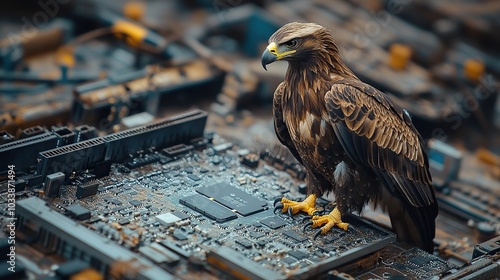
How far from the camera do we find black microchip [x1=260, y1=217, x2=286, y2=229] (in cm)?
1952

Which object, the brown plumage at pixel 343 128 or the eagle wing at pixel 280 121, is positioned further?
the eagle wing at pixel 280 121

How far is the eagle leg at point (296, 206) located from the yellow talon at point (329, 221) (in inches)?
16.2

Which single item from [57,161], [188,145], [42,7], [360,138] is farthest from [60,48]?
[360,138]

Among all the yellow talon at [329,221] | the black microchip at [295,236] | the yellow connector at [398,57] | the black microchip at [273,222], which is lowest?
the black microchip at [295,236]

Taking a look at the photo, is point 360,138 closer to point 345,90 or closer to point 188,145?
point 345,90

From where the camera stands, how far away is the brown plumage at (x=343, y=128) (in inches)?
768

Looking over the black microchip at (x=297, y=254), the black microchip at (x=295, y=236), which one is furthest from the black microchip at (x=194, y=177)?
the black microchip at (x=297, y=254)

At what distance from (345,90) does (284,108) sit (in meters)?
1.11

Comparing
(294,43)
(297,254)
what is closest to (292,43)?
(294,43)

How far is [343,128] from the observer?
19.5 meters

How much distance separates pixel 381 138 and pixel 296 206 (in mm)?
1778

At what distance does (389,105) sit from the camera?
20031 millimetres

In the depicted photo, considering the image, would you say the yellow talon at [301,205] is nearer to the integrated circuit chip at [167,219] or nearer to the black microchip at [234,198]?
the black microchip at [234,198]

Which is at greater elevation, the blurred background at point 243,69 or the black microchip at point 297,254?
the blurred background at point 243,69
